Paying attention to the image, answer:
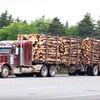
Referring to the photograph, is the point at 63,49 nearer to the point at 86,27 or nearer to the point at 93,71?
the point at 93,71

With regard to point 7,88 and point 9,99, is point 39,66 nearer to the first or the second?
point 7,88

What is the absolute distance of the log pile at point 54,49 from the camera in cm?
3956

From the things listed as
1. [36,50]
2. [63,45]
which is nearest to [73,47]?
[63,45]

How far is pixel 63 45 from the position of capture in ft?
137

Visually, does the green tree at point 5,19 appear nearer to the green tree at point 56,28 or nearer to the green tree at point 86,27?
the green tree at point 56,28

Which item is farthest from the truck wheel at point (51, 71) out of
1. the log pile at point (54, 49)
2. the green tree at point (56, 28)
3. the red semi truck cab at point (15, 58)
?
the green tree at point (56, 28)

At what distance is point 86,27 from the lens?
339ft

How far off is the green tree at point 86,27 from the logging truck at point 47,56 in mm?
54693

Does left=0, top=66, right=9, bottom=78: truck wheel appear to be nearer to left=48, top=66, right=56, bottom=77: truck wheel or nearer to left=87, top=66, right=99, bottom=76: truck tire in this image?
left=48, top=66, right=56, bottom=77: truck wheel

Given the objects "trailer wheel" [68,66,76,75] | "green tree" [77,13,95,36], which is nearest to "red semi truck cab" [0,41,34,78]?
"trailer wheel" [68,66,76,75]

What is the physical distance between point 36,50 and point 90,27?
64.4 meters

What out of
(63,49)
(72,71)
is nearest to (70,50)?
(63,49)

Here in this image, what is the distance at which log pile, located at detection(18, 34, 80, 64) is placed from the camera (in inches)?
1558

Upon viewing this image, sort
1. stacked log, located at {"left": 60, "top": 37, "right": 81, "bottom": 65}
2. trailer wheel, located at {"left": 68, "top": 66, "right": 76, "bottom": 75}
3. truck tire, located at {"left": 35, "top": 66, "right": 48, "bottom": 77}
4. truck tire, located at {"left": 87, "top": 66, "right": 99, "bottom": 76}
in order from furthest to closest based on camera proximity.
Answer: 1. truck tire, located at {"left": 87, "top": 66, "right": 99, "bottom": 76}
2. trailer wheel, located at {"left": 68, "top": 66, "right": 76, "bottom": 75}
3. stacked log, located at {"left": 60, "top": 37, "right": 81, "bottom": 65}
4. truck tire, located at {"left": 35, "top": 66, "right": 48, "bottom": 77}
